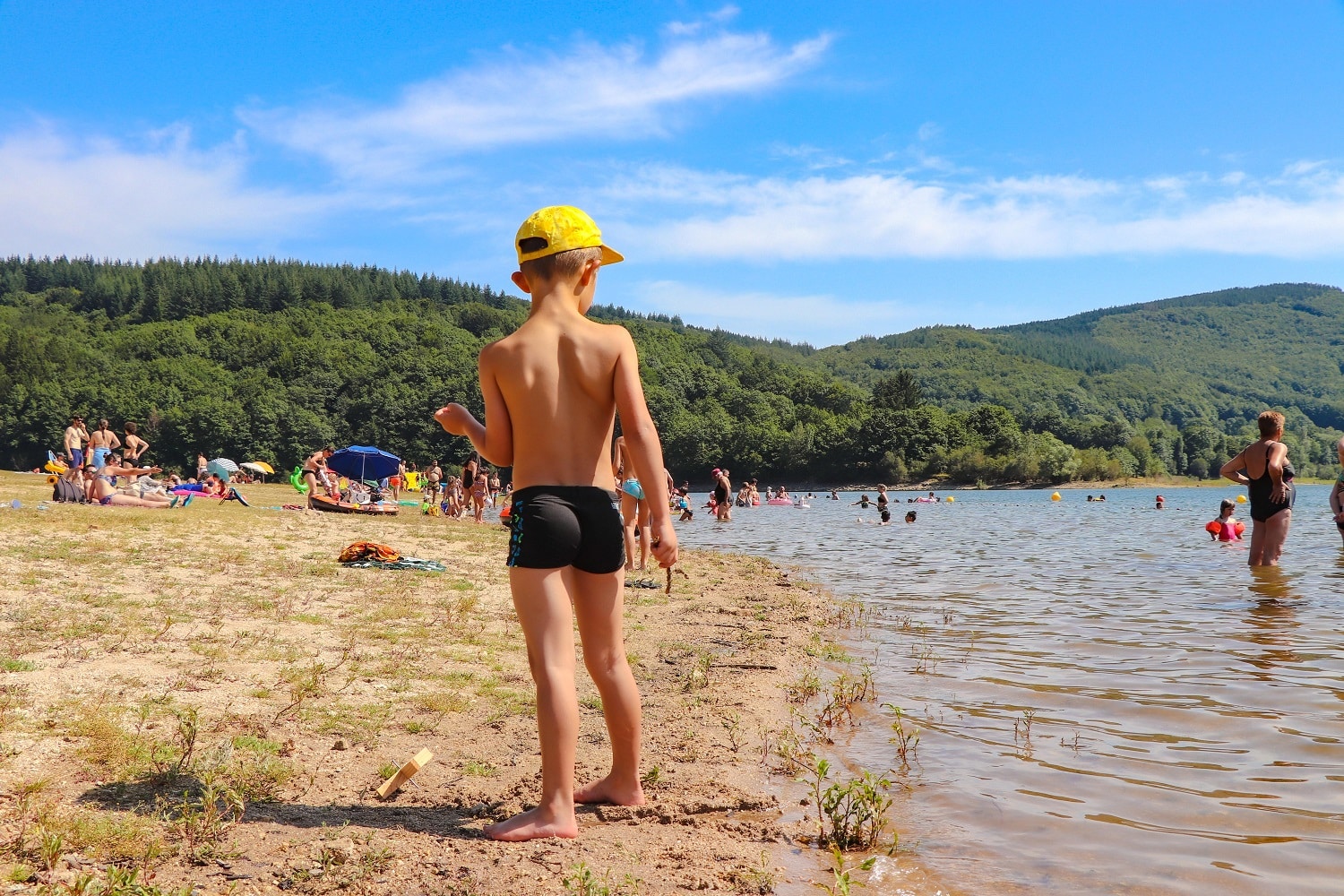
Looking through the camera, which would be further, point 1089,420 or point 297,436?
point 1089,420

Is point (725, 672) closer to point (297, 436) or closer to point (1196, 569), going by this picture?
point (1196, 569)

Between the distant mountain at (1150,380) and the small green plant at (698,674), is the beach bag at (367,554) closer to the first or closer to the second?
the small green plant at (698,674)

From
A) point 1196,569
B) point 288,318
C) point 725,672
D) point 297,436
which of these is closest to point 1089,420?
point 297,436

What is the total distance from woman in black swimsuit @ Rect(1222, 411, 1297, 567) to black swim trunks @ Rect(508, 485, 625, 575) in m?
9.39

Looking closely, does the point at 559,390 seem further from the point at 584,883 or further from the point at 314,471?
the point at 314,471

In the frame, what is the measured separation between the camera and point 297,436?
105 meters

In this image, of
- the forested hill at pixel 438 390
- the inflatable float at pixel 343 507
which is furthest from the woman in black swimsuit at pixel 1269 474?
the forested hill at pixel 438 390

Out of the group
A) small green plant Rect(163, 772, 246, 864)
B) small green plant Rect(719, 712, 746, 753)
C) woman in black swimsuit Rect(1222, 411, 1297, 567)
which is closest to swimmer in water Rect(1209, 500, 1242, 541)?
woman in black swimsuit Rect(1222, 411, 1297, 567)

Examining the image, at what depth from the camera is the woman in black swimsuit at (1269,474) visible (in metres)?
10.9

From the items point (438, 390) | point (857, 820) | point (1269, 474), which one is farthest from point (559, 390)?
point (438, 390)

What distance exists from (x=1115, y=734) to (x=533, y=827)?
352 centimetres

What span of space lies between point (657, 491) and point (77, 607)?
223 inches

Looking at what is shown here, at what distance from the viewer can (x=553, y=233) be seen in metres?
3.63

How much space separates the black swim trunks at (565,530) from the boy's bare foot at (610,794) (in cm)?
99
